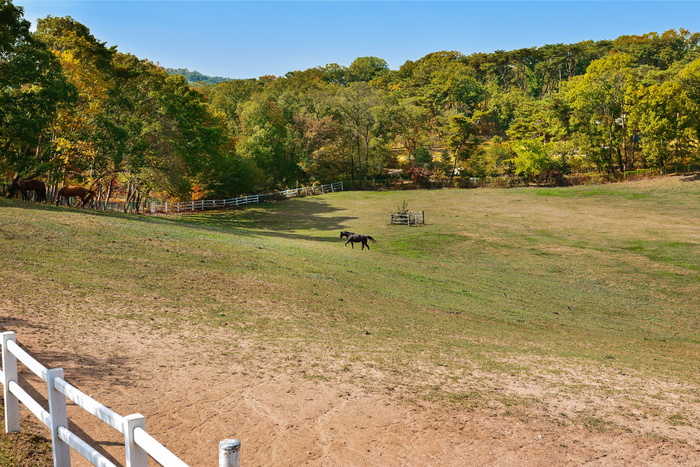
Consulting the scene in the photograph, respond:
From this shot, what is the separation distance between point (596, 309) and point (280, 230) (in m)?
31.8

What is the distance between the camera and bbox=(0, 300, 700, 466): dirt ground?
7.50 m

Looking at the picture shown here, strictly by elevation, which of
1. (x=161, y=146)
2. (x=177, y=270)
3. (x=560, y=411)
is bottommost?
(x=560, y=411)

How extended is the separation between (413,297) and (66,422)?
52.7 ft

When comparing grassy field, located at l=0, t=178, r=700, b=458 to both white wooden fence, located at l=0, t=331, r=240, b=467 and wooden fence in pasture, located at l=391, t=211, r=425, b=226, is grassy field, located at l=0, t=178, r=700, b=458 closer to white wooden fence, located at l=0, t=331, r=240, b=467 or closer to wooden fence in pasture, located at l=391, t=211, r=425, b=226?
white wooden fence, located at l=0, t=331, r=240, b=467

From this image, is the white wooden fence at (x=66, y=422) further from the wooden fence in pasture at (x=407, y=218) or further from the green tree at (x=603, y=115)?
the green tree at (x=603, y=115)

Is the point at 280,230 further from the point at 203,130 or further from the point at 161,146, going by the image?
the point at 203,130

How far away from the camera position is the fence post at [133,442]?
175 inches

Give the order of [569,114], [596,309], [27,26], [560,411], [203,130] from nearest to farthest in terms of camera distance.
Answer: [560,411] < [596,309] < [27,26] < [203,130] < [569,114]

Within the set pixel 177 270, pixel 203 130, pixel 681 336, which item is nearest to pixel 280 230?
pixel 203 130

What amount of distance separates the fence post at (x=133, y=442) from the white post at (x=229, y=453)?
3.34ft

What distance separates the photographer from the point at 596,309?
73.6 ft

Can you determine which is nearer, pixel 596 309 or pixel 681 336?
pixel 681 336

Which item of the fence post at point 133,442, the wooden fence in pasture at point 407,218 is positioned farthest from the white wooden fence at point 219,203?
the fence post at point 133,442

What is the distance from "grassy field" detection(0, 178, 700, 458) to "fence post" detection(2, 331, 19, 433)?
16.3ft
